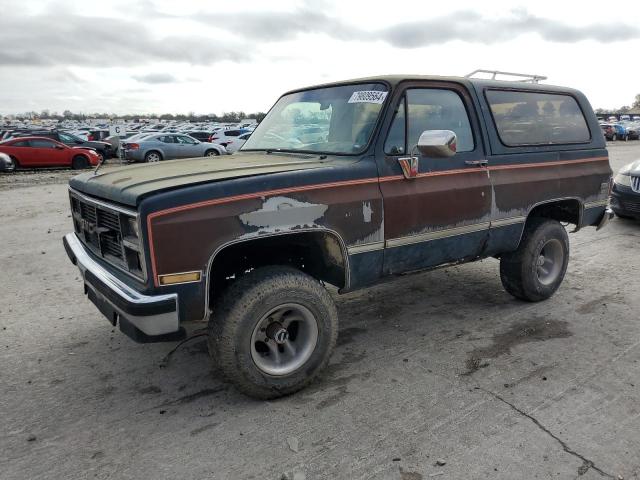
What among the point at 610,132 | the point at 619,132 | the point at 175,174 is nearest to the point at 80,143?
the point at 175,174

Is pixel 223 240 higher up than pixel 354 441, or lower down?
higher up

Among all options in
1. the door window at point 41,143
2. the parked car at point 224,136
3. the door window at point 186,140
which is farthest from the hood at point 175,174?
the parked car at point 224,136

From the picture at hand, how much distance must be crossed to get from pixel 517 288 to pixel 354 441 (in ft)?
8.83

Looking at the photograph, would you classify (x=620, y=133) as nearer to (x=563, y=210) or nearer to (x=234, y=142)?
(x=234, y=142)

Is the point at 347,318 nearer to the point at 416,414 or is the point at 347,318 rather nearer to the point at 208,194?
the point at 416,414

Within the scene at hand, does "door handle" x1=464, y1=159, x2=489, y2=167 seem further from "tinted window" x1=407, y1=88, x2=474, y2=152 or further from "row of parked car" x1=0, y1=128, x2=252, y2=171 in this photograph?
"row of parked car" x1=0, y1=128, x2=252, y2=171

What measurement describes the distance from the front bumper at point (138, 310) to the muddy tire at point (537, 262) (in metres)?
3.20

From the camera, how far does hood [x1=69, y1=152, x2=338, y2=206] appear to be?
9.46ft

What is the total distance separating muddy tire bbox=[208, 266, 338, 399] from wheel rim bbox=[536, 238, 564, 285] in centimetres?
265

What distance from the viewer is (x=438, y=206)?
3.71 meters

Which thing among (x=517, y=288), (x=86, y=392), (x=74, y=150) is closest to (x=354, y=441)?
(x=86, y=392)

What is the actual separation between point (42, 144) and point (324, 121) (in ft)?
60.9

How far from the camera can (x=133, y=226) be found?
9.27 feet

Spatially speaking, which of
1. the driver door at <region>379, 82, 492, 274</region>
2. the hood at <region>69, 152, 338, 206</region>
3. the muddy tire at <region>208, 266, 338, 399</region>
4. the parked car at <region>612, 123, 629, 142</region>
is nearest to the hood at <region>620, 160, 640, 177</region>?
the driver door at <region>379, 82, 492, 274</region>
